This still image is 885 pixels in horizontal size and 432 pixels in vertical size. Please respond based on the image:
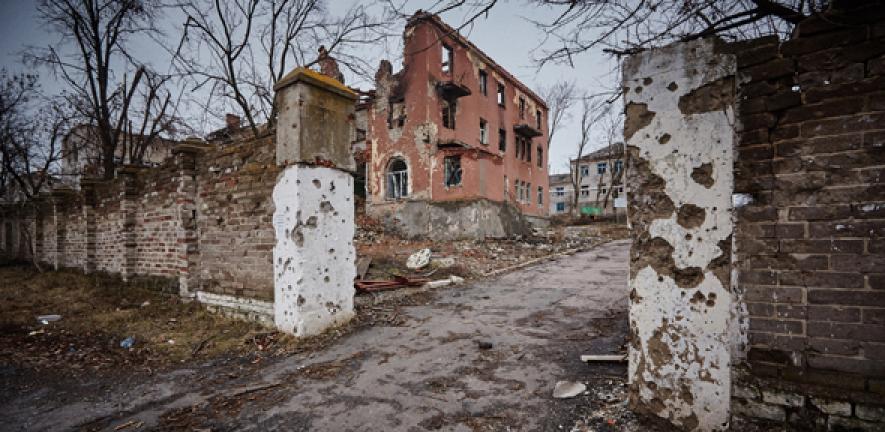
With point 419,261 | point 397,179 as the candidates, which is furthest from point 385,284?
point 397,179

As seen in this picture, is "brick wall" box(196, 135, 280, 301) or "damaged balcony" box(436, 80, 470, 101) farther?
"damaged balcony" box(436, 80, 470, 101)

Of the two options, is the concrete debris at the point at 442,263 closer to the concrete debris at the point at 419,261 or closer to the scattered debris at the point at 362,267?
the concrete debris at the point at 419,261

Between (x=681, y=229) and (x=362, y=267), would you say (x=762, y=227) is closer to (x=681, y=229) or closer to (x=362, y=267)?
(x=681, y=229)

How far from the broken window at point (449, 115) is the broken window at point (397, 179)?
292 cm

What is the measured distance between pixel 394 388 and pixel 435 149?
14.8 metres

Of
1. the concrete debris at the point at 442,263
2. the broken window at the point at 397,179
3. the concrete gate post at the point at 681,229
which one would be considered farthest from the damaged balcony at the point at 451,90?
the concrete gate post at the point at 681,229

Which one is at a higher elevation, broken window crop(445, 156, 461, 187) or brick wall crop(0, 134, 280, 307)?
broken window crop(445, 156, 461, 187)

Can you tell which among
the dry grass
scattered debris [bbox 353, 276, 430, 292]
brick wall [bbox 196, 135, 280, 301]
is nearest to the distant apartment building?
scattered debris [bbox 353, 276, 430, 292]

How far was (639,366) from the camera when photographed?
2348 mm

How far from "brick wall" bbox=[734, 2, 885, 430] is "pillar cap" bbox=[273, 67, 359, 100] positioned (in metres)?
3.97

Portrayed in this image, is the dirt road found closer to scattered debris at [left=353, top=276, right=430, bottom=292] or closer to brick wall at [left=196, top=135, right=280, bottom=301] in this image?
brick wall at [left=196, top=135, right=280, bottom=301]

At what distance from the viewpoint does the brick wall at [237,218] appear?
4.64 meters

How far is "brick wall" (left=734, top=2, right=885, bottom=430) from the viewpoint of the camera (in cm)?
181

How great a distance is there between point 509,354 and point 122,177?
28.2 feet
